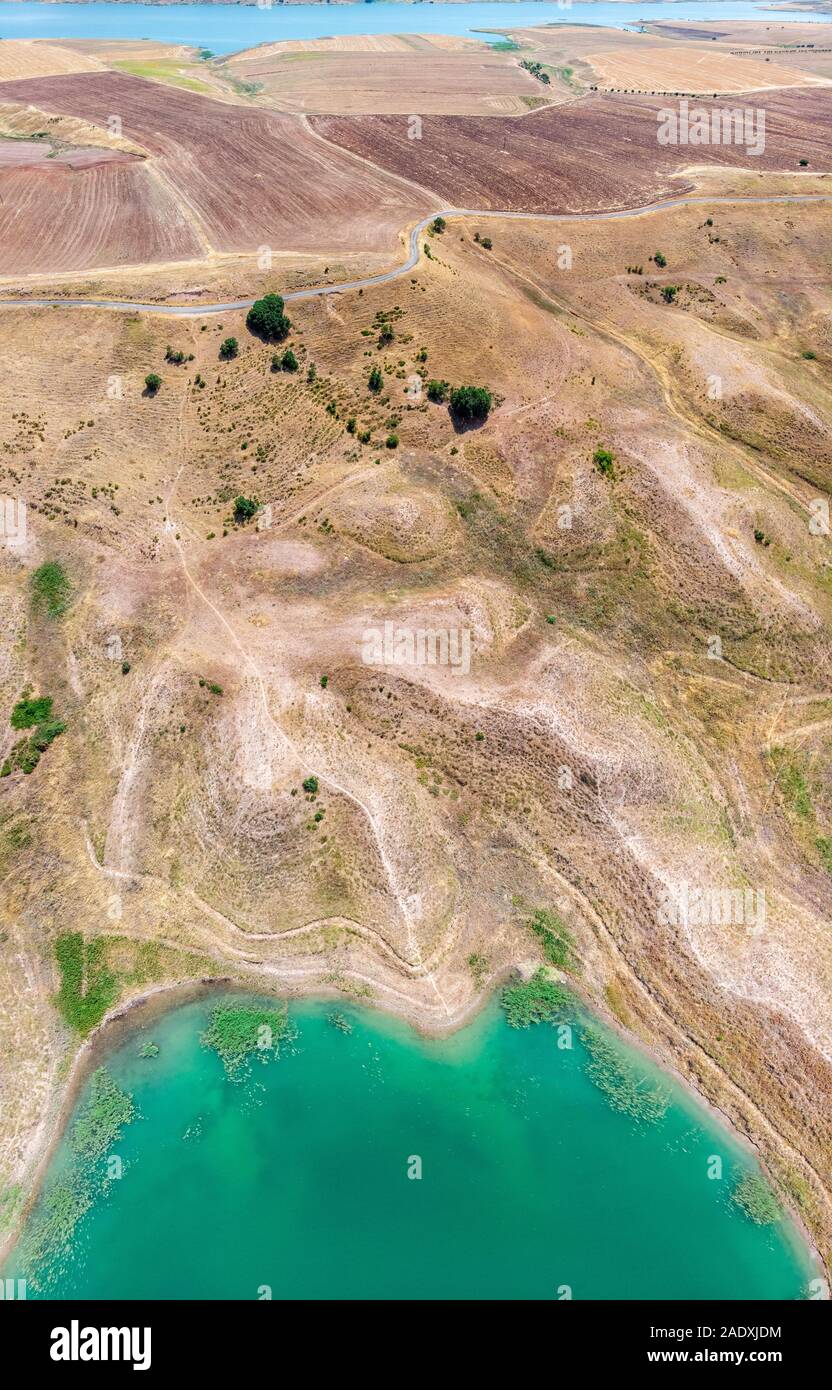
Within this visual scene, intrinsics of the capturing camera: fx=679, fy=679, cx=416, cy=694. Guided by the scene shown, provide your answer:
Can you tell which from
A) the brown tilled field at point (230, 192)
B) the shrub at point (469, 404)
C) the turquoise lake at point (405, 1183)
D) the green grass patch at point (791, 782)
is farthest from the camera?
the brown tilled field at point (230, 192)

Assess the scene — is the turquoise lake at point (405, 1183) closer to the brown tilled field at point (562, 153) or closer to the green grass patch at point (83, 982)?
the green grass patch at point (83, 982)

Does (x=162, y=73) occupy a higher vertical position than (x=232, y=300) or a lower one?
higher

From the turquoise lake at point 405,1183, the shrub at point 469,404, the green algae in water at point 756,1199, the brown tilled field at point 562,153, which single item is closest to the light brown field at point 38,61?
the brown tilled field at point 562,153

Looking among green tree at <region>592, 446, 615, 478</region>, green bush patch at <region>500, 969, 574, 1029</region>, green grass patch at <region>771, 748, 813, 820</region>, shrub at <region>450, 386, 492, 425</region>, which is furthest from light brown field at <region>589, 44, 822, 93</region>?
green bush patch at <region>500, 969, 574, 1029</region>

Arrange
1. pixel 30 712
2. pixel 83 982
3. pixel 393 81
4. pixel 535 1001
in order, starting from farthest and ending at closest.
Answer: pixel 393 81 → pixel 30 712 → pixel 535 1001 → pixel 83 982

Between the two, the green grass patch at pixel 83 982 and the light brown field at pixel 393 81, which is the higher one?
the light brown field at pixel 393 81

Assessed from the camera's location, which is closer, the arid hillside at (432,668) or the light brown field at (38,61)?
the arid hillside at (432,668)

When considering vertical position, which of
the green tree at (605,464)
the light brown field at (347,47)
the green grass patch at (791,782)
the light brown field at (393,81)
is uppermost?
the light brown field at (347,47)

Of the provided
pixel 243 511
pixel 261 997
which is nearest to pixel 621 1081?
pixel 261 997

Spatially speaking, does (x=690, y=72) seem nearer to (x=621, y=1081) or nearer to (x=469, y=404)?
(x=469, y=404)
